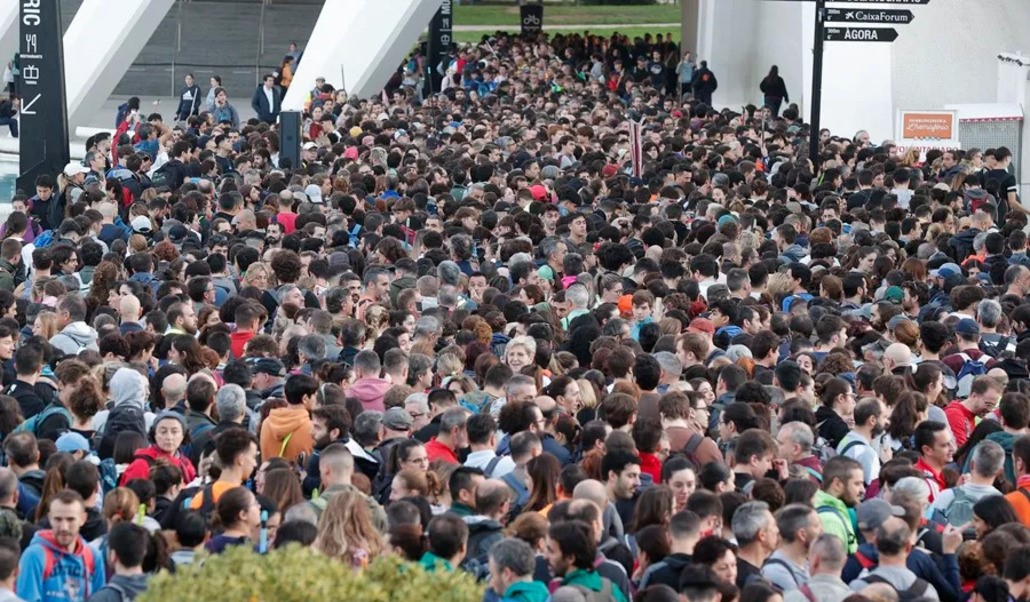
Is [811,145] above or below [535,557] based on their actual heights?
above

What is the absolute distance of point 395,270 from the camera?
1505cm

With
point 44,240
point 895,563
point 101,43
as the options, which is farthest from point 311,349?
point 101,43

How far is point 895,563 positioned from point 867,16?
587 inches

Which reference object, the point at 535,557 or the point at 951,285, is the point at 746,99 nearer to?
the point at 951,285

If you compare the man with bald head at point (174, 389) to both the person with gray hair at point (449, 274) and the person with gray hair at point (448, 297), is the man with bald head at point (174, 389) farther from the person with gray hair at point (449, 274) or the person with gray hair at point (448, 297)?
the person with gray hair at point (449, 274)

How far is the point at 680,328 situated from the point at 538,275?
2335 millimetres

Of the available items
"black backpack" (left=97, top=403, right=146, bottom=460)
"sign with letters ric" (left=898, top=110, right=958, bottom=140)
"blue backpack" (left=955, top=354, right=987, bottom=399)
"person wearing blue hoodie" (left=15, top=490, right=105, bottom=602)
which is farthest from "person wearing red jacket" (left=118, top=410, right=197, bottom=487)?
"sign with letters ric" (left=898, top=110, right=958, bottom=140)

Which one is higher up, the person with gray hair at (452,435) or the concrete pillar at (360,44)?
the concrete pillar at (360,44)

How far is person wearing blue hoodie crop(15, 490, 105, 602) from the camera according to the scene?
7727 mm

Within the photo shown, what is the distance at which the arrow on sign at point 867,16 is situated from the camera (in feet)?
71.1

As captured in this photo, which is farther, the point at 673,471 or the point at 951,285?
the point at 951,285

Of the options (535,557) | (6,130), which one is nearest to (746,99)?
(6,130)

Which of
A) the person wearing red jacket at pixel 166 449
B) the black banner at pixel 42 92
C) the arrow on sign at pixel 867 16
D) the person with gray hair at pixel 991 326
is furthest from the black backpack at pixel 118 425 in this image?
the arrow on sign at pixel 867 16

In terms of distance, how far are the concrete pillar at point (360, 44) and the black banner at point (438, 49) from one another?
761cm
